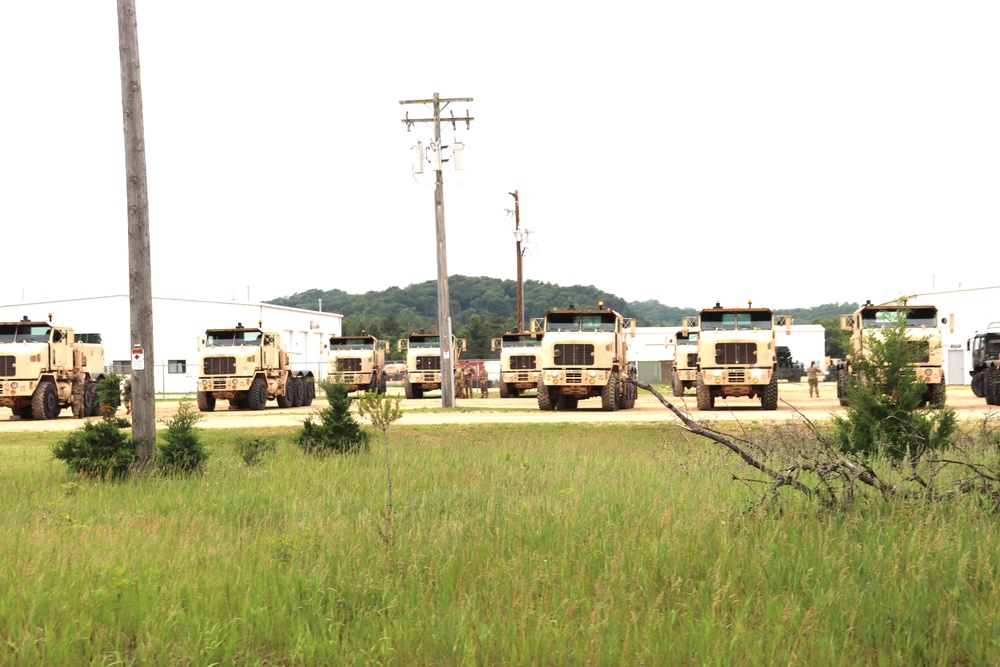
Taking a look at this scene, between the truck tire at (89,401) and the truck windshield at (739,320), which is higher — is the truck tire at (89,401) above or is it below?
below

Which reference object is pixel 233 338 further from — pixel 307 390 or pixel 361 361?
pixel 361 361

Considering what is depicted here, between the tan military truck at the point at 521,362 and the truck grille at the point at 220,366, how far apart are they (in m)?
15.0

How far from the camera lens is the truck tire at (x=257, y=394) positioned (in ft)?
110

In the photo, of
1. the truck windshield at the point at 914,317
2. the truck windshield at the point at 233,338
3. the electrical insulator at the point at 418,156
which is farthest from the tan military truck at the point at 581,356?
the truck windshield at the point at 233,338

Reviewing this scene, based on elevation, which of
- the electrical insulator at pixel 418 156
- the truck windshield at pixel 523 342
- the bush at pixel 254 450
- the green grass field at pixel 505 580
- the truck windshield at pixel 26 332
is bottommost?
the green grass field at pixel 505 580

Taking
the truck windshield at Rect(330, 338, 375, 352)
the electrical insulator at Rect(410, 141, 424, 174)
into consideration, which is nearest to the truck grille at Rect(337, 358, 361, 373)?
the truck windshield at Rect(330, 338, 375, 352)

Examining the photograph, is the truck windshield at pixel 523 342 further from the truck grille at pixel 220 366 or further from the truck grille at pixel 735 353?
the truck grille at pixel 735 353

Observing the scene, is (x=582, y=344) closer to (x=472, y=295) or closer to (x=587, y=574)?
(x=587, y=574)

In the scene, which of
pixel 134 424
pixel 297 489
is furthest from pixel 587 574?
pixel 134 424

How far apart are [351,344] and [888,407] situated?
38304 mm

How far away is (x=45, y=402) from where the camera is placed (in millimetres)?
29391

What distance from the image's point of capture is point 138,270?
43.4 feet

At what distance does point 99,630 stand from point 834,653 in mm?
3844

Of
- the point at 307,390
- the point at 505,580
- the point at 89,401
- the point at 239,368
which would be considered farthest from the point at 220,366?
the point at 505,580
